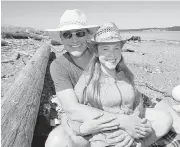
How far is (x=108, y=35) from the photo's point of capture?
2398 mm

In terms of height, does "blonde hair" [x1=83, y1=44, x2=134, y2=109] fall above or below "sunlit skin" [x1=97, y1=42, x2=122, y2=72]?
below

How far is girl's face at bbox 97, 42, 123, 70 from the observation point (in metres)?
2.39

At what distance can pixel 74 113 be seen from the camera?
2404 millimetres

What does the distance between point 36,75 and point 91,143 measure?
2.37 m

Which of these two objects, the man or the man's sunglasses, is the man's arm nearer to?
the man

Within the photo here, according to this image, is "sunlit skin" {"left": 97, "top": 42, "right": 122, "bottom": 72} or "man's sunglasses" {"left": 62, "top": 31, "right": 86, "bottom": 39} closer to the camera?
"sunlit skin" {"left": 97, "top": 42, "right": 122, "bottom": 72}

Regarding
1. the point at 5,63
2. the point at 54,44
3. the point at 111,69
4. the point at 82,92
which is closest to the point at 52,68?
the point at 82,92

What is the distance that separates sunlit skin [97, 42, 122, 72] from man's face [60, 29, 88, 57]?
408 millimetres

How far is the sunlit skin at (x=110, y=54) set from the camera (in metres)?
2.39

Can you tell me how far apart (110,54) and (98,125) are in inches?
29.1

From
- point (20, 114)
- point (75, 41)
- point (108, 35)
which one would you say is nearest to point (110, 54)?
point (108, 35)

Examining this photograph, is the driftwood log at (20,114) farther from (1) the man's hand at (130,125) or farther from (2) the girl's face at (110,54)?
(2) the girl's face at (110,54)

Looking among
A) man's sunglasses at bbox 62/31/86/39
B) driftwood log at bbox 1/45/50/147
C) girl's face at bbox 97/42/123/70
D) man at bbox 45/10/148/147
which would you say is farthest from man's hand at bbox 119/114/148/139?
man's sunglasses at bbox 62/31/86/39

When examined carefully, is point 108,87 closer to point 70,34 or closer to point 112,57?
point 112,57
